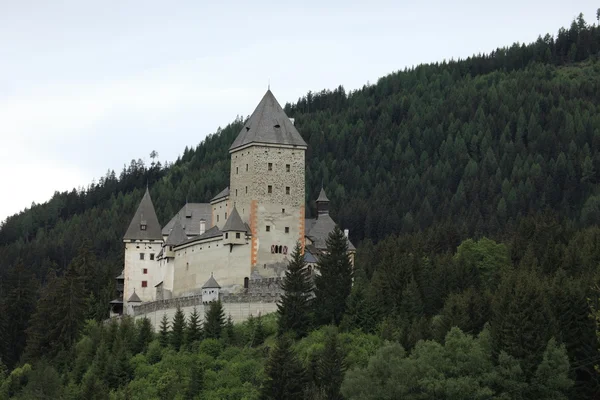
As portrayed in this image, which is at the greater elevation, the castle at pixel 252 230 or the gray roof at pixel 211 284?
the castle at pixel 252 230

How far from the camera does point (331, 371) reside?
225 ft

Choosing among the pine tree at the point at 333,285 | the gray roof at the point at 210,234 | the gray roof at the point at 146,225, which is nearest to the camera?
the pine tree at the point at 333,285

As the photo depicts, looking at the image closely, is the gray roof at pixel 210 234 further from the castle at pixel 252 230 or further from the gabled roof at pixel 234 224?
the gabled roof at pixel 234 224

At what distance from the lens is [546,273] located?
85.2 m

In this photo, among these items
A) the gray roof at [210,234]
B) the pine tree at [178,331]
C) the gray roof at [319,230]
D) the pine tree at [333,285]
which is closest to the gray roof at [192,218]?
the gray roof at [210,234]

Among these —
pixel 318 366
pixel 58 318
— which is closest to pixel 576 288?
pixel 318 366

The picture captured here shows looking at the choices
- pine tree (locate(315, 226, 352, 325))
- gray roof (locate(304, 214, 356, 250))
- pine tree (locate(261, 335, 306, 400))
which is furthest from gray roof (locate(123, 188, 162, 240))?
pine tree (locate(261, 335, 306, 400))

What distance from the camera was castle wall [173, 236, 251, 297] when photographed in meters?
85.9

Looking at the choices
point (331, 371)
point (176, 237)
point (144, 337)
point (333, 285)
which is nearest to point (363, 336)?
point (333, 285)

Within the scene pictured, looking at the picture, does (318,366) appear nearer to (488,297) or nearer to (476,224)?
(488,297)

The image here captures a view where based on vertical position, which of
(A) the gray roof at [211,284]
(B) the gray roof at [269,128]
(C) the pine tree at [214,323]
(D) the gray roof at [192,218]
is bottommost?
(C) the pine tree at [214,323]

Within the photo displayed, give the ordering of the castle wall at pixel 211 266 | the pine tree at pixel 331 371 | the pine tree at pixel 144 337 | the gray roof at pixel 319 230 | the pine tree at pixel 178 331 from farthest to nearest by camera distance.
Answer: the gray roof at pixel 319 230, the castle wall at pixel 211 266, the pine tree at pixel 144 337, the pine tree at pixel 178 331, the pine tree at pixel 331 371

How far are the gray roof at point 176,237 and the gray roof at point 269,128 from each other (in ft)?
24.8

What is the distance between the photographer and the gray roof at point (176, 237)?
9288 cm
